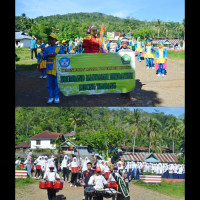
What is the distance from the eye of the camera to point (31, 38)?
1032 centimetres

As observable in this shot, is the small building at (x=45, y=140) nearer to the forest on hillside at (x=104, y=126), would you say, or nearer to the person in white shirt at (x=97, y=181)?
the forest on hillside at (x=104, y=126)

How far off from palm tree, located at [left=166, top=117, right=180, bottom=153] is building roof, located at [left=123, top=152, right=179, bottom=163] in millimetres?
510

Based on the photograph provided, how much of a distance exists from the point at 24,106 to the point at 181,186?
4.40 m

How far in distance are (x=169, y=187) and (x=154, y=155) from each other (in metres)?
0.87

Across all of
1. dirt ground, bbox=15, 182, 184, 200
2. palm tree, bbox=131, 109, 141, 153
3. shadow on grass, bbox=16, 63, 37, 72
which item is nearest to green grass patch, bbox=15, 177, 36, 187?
dirt ground, bbox=15, 182, 184, 200

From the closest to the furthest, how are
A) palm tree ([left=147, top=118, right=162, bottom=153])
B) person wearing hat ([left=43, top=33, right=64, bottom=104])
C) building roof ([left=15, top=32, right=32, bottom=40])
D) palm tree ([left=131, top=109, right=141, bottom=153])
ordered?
person wearing hat ([left=43, top=33, right=64, bottom=104])
palm tree ([left=131, top=109, right=141, bottom=153])
palm tree ([left=147, top=118, right=162, bottom=153])
building roof ([left=15, top=32, right=32, bottom=40])

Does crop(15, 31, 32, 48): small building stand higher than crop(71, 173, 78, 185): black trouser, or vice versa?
crop(15, 31, 32, 48): small building

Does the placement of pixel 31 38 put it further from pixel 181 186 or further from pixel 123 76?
pixel 181 186

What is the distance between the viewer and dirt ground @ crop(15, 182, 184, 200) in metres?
6.46

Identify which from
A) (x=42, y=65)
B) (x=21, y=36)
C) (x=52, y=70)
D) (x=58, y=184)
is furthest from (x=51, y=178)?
(x=21, y=36)

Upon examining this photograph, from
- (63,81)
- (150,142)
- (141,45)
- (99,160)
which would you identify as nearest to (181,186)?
(150,142)

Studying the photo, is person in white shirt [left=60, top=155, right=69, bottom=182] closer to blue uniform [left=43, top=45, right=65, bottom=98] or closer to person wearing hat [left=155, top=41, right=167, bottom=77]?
blue uniform [left=43, top=45, right=65, bottom=98]

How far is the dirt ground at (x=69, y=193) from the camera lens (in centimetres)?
646

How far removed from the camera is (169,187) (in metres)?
6.77
